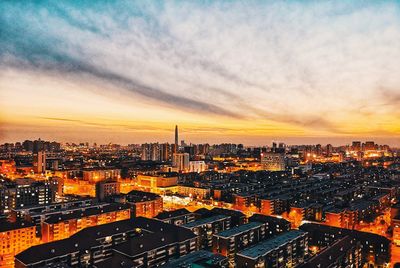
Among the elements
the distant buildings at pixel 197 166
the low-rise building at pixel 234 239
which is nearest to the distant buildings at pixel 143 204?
the low-rise building at pixel 234 239

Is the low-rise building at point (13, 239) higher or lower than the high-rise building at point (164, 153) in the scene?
lower

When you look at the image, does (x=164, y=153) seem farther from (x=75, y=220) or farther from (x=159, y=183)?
(x=75, y=220)

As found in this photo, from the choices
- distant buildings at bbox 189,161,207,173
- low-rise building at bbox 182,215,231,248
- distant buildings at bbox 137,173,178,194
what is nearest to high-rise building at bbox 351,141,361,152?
distant buildings at bbox 189,161,207,173

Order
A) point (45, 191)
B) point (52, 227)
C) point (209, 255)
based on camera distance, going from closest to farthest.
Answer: point (209, 255) < point (52, 227) < point (45, 191)

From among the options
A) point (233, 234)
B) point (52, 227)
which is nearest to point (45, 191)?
point (52, 227)

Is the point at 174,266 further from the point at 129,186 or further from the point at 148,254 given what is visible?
the point at 129,186

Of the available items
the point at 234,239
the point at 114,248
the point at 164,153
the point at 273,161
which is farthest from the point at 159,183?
the point at 164,153

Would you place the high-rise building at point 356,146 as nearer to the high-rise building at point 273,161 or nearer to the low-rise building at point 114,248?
the high-rise building at point 273,161

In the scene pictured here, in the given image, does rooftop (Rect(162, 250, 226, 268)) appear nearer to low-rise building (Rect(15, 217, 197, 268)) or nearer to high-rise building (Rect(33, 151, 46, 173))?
low-rise building (Rect(15, 217, 197, 268))
